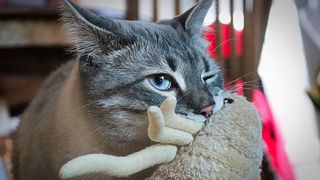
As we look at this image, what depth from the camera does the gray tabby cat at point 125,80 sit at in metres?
0.41

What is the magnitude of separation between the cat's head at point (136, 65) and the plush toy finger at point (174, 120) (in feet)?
0.07

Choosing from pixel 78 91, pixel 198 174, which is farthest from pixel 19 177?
pixel 198 174

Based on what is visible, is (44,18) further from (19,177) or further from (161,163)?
(161,163)

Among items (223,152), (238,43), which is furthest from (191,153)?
(238,43)

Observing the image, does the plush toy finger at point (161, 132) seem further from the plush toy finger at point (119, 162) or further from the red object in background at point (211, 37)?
the red object in background at point (211, 37)

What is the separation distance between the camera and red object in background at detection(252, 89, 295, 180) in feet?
1.39

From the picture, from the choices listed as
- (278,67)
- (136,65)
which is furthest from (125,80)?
(278,67)

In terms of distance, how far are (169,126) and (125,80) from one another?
74 mm

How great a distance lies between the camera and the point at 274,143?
430 millimetres

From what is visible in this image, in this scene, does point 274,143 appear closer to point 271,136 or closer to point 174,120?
point 271,136

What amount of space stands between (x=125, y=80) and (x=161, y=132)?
3.1 inches

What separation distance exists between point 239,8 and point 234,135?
135 mm

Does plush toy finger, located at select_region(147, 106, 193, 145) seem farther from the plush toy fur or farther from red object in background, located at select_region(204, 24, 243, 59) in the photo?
red object in background, located at select_region(204, 24, 243, 59)

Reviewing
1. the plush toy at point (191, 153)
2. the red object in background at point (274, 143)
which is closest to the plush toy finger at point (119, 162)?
the plush toy at point (191, 153)
